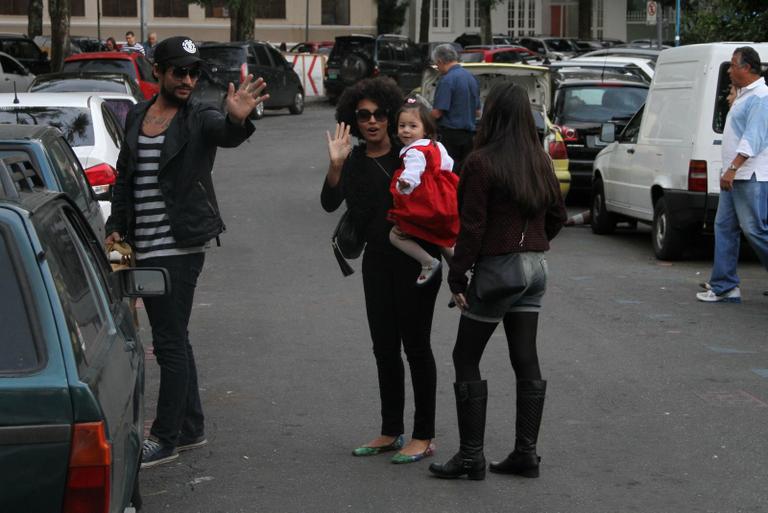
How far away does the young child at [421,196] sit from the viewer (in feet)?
20.0

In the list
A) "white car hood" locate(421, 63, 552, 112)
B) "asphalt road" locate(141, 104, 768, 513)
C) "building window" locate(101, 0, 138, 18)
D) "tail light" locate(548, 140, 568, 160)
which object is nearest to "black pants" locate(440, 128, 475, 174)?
"asphalt road" locate(141, 104, 768, 513)

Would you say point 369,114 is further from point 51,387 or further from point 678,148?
point 678,148

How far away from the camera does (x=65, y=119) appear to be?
37.0 ft

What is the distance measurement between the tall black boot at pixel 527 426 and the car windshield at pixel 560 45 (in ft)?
160

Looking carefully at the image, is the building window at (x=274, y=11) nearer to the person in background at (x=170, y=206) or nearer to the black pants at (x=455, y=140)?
the black pants at (x=455, y=140)

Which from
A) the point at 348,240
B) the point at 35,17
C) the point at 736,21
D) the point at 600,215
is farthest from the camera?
the point at 35,17

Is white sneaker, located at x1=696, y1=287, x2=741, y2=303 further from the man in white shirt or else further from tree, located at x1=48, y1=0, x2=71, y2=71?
tree, located at x1=48, y1=0, x2=71, y2=71

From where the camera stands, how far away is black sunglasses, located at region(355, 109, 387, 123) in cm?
625

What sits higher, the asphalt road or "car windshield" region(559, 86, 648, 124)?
"car windshield" region(559, 86, 648, 124)

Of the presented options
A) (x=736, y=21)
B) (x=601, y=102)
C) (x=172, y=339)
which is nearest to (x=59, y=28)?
(x=736, y=21)

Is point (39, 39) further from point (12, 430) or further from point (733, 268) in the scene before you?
point (12, 430)

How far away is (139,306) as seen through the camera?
427 inches

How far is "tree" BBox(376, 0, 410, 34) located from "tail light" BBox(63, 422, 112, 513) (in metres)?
63.5

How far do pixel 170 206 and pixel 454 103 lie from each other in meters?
7.84
